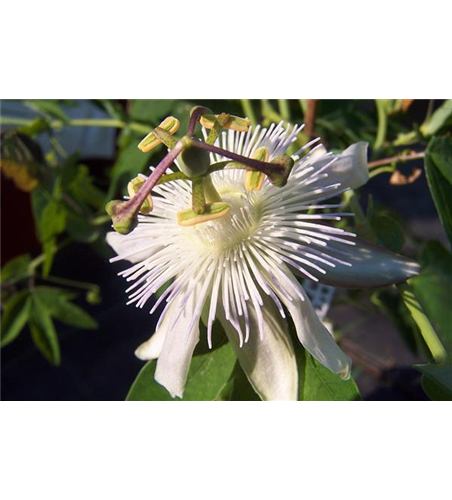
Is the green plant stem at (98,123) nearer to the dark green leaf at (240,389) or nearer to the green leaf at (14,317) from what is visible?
the green leaf at (14,317)

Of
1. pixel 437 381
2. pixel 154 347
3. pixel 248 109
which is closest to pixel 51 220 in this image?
pixel 248 109

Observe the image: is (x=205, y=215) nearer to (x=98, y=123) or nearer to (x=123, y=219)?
(x=123, y=219)

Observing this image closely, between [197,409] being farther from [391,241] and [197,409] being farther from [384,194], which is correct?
[384,194]

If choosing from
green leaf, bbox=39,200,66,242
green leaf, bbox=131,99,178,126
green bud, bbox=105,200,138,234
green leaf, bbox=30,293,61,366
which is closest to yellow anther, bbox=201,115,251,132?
green bud, bbox=105,200,138,234

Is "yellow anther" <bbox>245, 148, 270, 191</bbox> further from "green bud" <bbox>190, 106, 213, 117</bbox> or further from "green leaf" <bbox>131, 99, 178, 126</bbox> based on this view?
"green leaf" <bbox>131, 99, 178, 126</bbox>

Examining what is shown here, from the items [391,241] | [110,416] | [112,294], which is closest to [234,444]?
[110,416]
